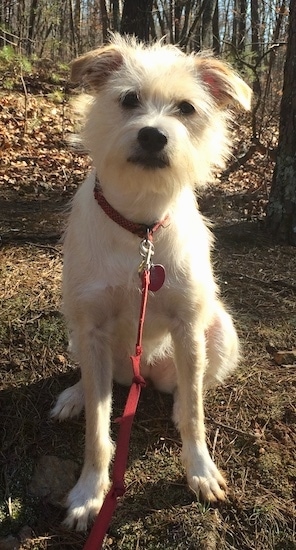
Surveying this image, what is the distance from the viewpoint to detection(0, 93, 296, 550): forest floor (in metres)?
2.25

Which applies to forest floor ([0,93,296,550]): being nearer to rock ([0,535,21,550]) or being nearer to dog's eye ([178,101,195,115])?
rock ([0,535,21,550])

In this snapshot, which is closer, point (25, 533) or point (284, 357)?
point (25, 533)

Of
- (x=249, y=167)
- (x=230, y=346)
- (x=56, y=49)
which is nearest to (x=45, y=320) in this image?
(x=230, y=346)

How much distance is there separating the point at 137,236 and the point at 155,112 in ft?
1.80

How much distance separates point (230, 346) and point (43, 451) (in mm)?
1158

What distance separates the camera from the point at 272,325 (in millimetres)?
3598

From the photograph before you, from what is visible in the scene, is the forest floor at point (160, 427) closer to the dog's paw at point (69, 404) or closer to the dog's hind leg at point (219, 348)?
the dog's paw at point (69, 404)

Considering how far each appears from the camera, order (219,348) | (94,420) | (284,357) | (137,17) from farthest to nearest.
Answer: (137,17), (284,357), (219,348), (94,420)

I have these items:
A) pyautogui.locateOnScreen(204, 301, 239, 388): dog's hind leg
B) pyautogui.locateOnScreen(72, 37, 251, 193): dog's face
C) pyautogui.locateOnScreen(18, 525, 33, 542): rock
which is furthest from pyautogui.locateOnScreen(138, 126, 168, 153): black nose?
pyautogui.locateOnScreen(18, 525, 33, 542): rock

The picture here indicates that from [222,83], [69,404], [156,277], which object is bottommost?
[69,404]

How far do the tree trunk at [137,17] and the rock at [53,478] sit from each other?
5.90 metres

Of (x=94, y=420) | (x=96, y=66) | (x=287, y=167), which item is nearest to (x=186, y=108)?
(x=96, y=66)

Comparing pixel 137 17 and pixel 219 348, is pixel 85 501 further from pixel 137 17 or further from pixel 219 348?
pixel 137 17

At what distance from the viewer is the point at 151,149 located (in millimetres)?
2123
